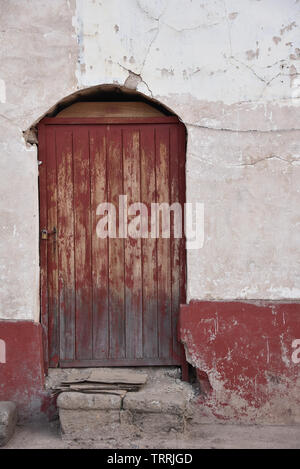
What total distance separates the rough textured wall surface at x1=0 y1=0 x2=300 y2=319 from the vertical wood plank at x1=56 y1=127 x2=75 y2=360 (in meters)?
0.25

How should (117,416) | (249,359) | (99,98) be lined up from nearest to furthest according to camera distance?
(117,416) → (249,359) → (99,98)

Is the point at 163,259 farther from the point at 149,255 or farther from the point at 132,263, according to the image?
the point at 132,263

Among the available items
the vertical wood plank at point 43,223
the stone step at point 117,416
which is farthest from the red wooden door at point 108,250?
the stone step at point 117,416

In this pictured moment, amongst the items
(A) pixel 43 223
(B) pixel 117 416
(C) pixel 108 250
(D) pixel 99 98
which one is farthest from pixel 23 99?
(B) pixel 117 416

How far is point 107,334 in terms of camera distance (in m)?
4.20

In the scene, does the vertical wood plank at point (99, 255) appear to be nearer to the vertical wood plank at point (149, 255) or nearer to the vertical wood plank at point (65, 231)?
the vertical wood plank at point (65, 231)

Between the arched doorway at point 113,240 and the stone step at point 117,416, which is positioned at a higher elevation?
the arched doorway at point 113,240

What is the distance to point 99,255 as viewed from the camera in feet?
13.8

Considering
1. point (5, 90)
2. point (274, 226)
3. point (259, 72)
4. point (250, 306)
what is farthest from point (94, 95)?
point (250, 306)

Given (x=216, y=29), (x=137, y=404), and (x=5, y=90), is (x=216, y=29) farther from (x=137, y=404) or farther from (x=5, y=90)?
(x=137, y=404)

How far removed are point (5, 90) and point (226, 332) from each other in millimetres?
2454

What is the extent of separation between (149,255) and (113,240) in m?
0.31
